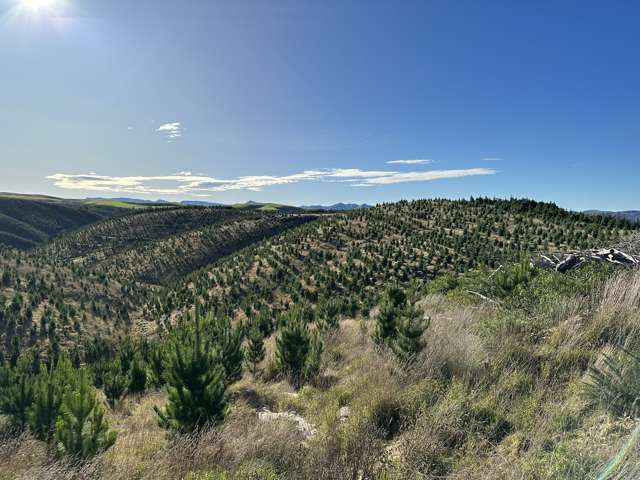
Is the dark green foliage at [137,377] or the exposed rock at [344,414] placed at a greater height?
the exposed rock at [344,414]

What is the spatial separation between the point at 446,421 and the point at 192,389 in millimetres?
3534

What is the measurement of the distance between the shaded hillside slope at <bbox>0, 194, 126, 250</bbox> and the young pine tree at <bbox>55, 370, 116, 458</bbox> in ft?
273

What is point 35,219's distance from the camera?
82.4 m

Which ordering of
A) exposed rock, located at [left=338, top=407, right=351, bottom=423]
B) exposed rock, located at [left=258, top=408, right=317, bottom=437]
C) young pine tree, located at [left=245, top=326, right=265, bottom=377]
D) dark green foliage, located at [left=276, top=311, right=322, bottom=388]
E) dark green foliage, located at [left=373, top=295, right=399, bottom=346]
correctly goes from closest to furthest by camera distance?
exposed rock, located at [left=258, top=408, right=317, bottom=437]
exposed rock, located at [left=338, top=407, right=351, bottom=423]
dark green foliage, located at [left=373, top=295, right=399, bottom=346]
dark green foliage, located at [left=276, top=311, right=322, bottom=388]
young pine tree, located at [left=245, top=326, right=265, bottom=377]

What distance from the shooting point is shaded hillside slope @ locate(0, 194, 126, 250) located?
68188 millimetres

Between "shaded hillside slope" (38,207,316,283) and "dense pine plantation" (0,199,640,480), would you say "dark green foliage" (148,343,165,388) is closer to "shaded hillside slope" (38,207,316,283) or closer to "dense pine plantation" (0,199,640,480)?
"dense pine plantation" (0,199,640,480)

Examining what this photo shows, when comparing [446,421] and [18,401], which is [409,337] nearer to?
[446,421]

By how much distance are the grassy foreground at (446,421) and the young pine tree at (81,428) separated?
0.16 meters

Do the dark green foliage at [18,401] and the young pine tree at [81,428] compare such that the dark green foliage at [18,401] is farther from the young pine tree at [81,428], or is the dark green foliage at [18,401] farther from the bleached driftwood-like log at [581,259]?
the bleached driftwood-like log at [581,259]

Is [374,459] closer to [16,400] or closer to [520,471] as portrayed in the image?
[520,471]

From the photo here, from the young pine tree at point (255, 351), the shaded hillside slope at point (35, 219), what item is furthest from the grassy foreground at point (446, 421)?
the shaded hillside slope at point (35, 219)

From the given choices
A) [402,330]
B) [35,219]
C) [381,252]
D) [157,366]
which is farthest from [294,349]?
[35,219]

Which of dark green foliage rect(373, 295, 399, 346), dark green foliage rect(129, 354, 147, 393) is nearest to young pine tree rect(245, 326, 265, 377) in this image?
dark green foliage rect(129, 354, 147, 393)

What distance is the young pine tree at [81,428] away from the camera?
11.6ft
